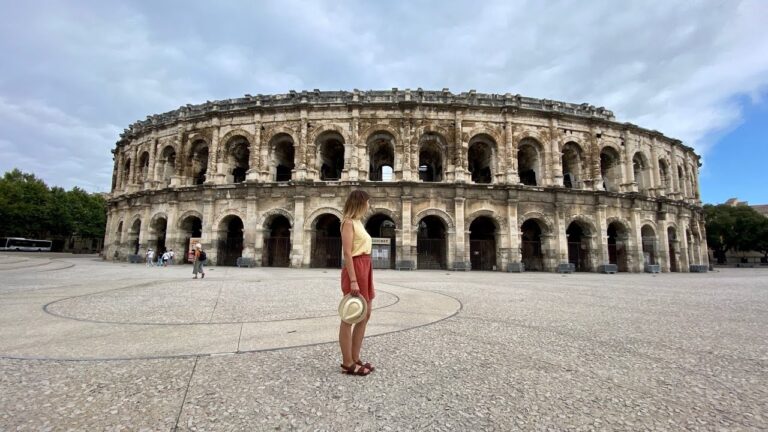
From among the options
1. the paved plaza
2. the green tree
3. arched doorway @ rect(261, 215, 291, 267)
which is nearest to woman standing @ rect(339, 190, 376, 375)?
the paved plaza

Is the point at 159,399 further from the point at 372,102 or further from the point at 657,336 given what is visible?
the point at 372,102

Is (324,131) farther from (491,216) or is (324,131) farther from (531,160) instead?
(531,160)

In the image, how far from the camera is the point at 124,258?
23.1 metres

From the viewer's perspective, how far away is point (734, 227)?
35594 millimetres

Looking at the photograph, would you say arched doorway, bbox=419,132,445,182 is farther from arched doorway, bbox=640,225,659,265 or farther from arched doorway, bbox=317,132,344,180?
arched doorway, bbox=640,225,659,265

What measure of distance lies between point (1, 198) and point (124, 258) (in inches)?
1015

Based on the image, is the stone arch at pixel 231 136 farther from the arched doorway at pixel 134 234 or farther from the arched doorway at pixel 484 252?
the arched doorway at pixel 484 252

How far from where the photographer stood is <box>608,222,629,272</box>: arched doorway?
66.9ft

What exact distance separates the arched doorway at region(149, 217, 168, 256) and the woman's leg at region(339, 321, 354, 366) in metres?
24.1

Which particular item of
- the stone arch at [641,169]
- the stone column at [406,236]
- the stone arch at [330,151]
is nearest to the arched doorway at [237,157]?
the stone arch at [330,151]

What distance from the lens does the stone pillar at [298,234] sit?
18438mm

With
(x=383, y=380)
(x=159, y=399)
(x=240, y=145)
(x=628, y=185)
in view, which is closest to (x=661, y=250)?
(x=628, y=185)

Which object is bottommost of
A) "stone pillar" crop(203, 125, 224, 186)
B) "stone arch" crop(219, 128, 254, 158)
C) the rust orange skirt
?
the rust orange skirt

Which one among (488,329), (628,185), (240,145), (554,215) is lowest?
(488,329)
